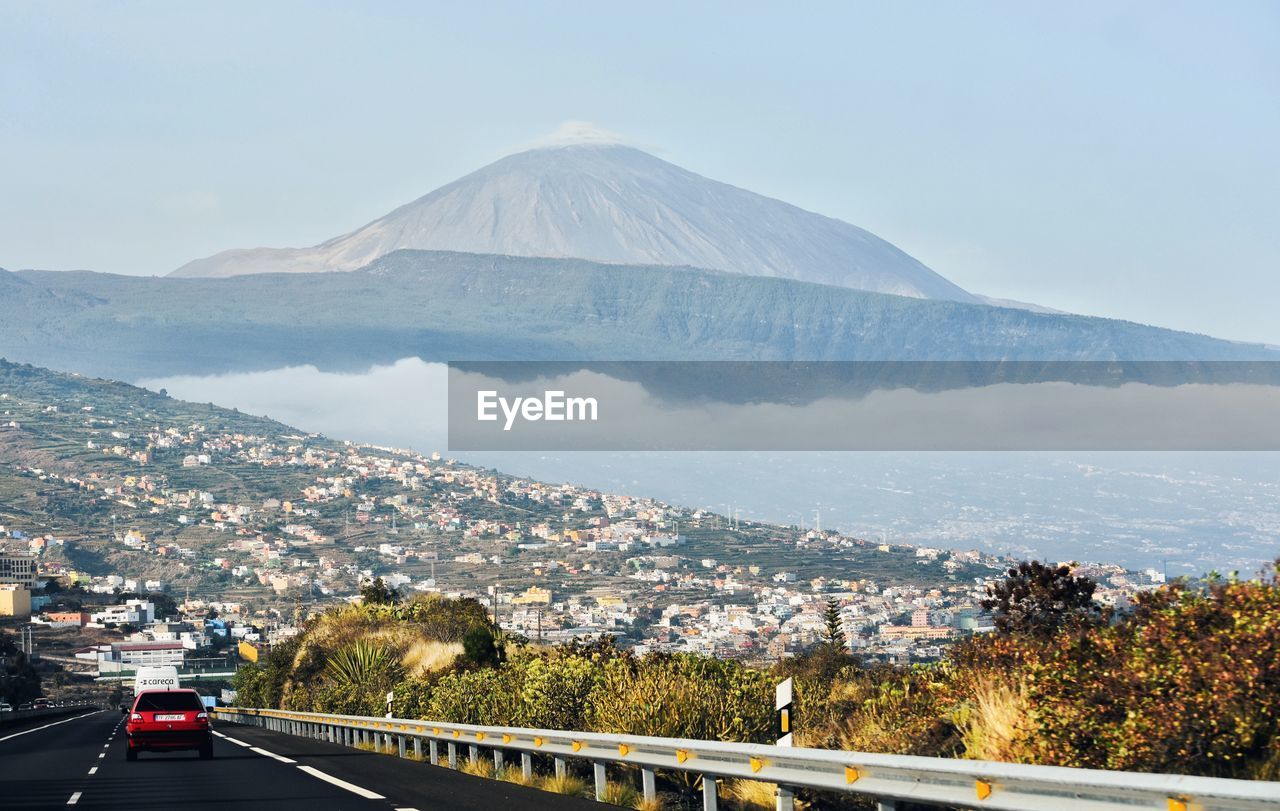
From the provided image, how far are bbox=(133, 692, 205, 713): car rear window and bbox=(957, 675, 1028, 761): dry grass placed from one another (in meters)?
19.1

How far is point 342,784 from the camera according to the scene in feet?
72.0

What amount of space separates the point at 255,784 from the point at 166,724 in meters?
8.61

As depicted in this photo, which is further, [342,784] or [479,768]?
[479,768]

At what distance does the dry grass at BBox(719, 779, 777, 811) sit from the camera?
17234mm

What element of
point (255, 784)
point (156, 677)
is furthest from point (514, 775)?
point (156, 677)

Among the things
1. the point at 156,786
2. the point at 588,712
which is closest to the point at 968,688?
the point at 588,712

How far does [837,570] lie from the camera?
14762 cm

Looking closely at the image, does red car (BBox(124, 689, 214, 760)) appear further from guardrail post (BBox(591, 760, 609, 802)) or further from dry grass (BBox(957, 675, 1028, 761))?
dry grass (BBox(957, 675, 1028, 761))

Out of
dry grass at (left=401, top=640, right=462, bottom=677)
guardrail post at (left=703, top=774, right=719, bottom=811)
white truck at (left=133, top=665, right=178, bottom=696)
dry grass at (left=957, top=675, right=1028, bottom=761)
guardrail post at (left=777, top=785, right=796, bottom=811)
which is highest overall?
dry grass at (left=957, top=675, right=1028, bottom=761)

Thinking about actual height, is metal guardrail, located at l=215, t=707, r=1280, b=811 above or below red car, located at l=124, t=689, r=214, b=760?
above

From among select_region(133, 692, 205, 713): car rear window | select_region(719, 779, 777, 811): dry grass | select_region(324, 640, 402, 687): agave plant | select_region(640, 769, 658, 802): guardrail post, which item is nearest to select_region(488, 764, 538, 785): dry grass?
select_region(719, 779, 777, 811): dry grass

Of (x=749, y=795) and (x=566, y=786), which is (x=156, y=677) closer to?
(x=566, y=786)

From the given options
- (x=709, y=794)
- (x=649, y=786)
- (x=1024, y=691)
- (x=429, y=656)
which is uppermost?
(x=1024, y=691)

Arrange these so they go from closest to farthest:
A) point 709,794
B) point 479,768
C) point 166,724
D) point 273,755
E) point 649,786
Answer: point 709,794
point 649,786
point 479,768
point 166,724
point 273,755
